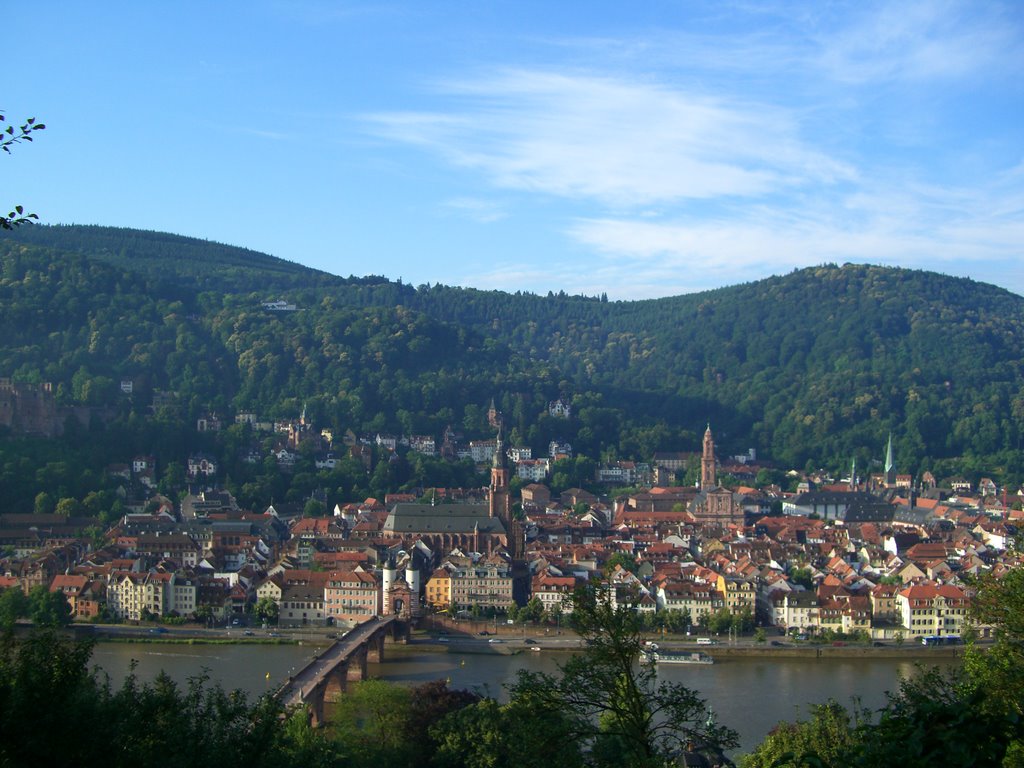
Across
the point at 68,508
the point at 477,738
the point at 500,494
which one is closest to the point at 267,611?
the point at 68,508

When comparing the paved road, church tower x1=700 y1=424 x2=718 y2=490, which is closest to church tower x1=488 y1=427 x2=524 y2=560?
the paved road

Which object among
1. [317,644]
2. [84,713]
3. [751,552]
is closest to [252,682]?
[317,644]

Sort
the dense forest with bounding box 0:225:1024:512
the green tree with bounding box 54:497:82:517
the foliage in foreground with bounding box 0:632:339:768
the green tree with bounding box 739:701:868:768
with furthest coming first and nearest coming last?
the dense forest with bounding box 0:225:1024:512, the green tree with bounding box 54:497:82:517, the green tree with bounding box 739:701:868:768, the foliage in foreground with bounding box 0:632:339:768

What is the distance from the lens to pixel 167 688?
7.88 m

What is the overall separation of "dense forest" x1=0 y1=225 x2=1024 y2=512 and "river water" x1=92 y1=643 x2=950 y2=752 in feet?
49.7

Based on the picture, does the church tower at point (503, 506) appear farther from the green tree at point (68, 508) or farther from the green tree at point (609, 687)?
the green tree at point (609, 687)

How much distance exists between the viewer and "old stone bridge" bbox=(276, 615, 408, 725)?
1683 cm

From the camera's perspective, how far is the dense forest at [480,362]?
4862 cm

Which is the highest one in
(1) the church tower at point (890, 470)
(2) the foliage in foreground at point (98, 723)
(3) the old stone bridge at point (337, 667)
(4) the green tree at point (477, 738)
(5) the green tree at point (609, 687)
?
(1) the church tower at point (890, 470)

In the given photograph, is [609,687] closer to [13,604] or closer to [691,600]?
[13,604]

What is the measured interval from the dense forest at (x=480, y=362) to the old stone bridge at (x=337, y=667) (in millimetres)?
15696

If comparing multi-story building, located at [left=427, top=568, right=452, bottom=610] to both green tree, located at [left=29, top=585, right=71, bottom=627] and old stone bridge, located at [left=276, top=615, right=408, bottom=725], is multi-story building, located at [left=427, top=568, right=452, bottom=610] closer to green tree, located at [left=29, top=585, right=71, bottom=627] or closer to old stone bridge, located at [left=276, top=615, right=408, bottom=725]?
old stone bridge, located at [left=276, top=615, right=408, bottom=725]

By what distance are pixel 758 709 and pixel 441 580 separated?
11.1 meters

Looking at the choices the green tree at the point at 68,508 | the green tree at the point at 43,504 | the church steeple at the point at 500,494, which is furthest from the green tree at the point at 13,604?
the church steeple at the point at 500,494
